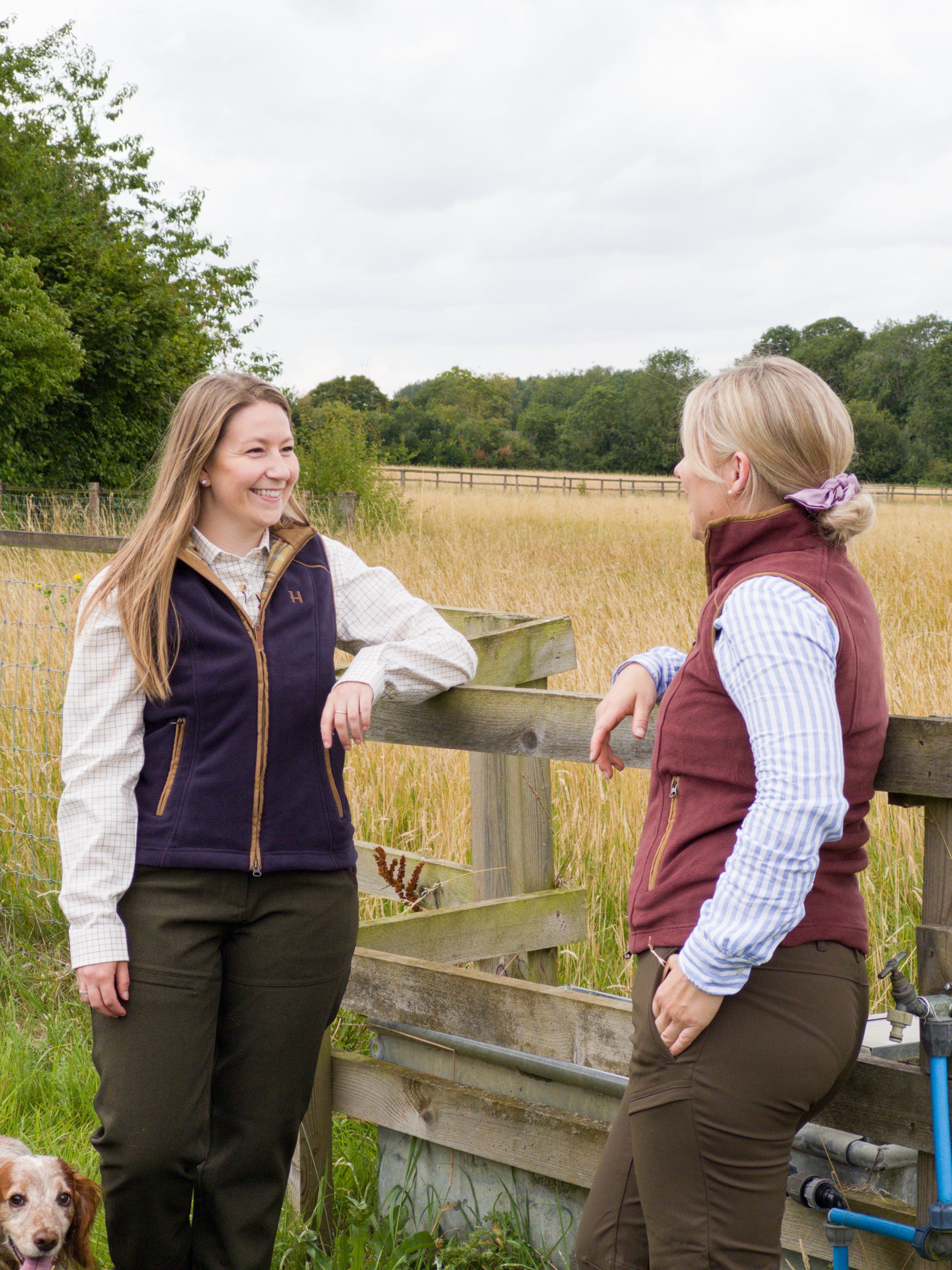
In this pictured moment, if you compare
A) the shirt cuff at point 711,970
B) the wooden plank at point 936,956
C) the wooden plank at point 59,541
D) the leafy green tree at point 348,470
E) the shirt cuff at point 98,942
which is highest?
the leafy green tree at point 348,470

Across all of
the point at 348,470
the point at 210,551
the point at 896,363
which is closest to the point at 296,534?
the point at 210,551

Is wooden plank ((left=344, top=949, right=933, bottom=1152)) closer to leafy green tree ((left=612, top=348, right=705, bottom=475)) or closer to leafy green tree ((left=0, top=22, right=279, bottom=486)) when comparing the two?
leafy green tree ((left=0, top=22, right=279, bottom=486))

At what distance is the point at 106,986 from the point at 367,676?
66 centimetres

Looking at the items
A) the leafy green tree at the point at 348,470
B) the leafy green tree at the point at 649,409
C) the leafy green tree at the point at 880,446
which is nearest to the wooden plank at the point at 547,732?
the leafy green tree at the point at 348,470

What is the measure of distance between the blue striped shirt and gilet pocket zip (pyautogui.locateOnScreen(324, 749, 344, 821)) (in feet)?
2.76

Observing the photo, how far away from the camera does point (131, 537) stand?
2.15m

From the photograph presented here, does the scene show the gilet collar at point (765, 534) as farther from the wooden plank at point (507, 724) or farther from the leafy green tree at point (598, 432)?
the leafy green tree at point (598, 432)

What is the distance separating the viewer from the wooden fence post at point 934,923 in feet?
5.39

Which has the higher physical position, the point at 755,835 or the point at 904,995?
the point at 755,835

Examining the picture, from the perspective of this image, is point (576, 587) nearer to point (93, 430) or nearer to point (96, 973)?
point (96, 973)

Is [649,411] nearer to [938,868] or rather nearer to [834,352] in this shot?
[834,352]

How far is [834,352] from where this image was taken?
76.6 meters

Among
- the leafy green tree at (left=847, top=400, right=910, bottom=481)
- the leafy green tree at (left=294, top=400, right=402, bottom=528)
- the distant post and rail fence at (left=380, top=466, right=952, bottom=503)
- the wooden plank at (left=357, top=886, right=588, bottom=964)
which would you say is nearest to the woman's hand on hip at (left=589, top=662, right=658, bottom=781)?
the wooden plank at (left=357, top=886, right=588, bottom=964)

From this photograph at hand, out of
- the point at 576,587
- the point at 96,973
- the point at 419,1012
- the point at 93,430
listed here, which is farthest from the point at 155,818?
the point at 93,430
